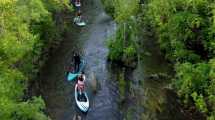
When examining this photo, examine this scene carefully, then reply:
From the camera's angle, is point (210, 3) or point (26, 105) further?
point (210, 3)

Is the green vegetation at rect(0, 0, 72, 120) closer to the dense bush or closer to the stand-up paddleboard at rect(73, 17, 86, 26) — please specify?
the stand-up paddleboard at rect(73, 17, 86, 26)

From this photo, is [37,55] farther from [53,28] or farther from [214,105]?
[214,105]

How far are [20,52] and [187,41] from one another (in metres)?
12.0

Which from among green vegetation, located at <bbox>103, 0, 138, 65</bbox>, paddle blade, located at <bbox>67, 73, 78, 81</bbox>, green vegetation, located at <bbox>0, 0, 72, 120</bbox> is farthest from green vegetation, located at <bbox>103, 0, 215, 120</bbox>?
green vegetation, located at <bbox>0, 0, 72, 120</bbox>

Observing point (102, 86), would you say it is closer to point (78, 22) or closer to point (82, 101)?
point (82, 101)

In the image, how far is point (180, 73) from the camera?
26.8 meters

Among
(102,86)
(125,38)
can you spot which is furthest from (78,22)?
(102,86)

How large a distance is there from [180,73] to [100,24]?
2142 cm

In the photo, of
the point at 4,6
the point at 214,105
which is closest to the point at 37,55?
the point at 4,6

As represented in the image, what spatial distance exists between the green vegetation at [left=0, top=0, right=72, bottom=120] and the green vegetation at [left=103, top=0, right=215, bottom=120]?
635 centimetres

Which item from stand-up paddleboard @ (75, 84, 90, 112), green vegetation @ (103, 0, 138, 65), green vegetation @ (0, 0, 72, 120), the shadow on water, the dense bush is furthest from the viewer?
green vegetation @ (103, 0, 138, 65)

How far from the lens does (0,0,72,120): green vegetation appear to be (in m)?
20.5

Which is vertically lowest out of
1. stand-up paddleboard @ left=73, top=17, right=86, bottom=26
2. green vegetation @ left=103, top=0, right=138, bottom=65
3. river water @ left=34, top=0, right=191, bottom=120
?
river water @ left=34, top=0, right=191, bottom=120

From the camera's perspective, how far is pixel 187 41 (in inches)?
1174
